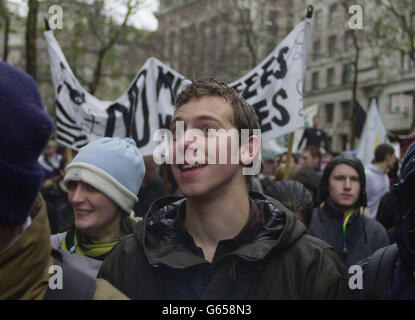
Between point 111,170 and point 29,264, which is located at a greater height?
point 111,170

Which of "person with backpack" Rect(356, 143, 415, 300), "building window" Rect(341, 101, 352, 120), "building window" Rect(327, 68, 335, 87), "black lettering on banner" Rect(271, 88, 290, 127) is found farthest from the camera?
"building window" Rect(327, 68, 335, 87)

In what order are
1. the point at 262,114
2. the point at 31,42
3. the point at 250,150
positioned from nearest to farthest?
the point at 250,150 → the point at 262,114 → the point at 31,42

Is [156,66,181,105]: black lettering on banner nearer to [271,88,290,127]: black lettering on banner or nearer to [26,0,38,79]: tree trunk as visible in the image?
[271,88,290,127]: black lettering on banner

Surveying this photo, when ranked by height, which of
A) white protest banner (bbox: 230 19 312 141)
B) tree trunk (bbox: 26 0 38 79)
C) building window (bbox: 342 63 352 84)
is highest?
building window (bbox: 342 63 352 84)

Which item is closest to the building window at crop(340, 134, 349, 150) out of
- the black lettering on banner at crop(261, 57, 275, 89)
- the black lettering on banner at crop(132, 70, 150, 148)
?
the black lettering on banner at crop(261, 57, 275, 89)

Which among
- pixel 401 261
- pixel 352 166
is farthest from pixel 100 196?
pixel 352 166

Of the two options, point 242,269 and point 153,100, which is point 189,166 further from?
point 153,100

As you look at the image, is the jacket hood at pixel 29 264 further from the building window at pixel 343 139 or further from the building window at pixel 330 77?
the building window at pixel 330 77

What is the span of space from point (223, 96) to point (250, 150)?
0.87ft

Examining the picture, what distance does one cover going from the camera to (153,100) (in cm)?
497

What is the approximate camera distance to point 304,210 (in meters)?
3.35

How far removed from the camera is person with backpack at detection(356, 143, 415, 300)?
1897mm
